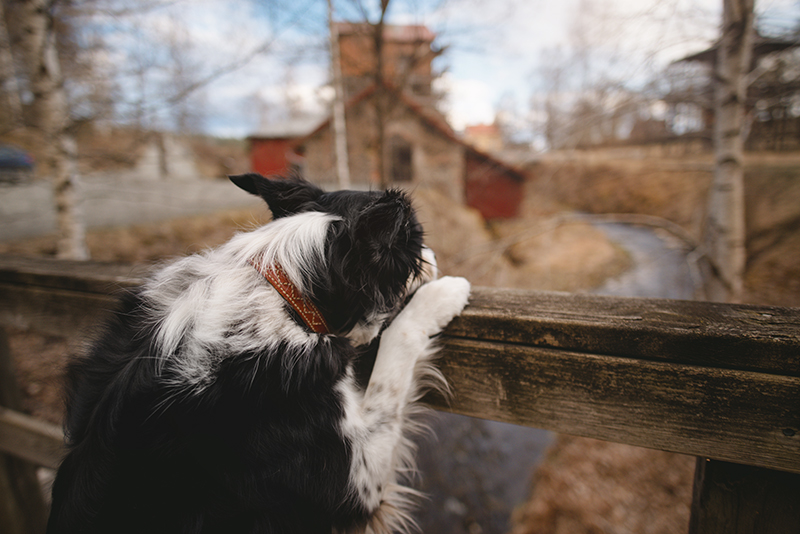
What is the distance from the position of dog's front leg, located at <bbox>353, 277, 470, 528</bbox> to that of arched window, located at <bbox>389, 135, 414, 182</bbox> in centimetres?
1724

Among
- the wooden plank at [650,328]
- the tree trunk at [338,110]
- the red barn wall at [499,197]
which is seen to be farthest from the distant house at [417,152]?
the wooden plank at [650,328]

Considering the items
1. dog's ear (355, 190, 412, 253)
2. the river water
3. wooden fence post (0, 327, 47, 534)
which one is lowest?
the river water

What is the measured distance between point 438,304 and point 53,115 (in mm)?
6580

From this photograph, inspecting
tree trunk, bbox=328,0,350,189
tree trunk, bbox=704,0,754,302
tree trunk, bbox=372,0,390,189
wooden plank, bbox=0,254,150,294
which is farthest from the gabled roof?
wooden plank, bbox=0,254,150,294

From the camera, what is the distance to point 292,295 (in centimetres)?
115

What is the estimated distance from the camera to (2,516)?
2.02 m

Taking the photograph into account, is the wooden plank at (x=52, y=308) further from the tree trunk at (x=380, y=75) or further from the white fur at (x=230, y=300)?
the tree trunk at (x=380, y=75)

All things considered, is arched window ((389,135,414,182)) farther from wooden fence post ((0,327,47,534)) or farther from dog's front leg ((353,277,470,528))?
dog's front leg ((353,277,470,528))

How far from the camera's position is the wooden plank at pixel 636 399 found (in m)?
0.78

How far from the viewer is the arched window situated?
17766mm

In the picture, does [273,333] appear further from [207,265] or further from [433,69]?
[433,69]

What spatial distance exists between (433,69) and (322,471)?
10099 mm

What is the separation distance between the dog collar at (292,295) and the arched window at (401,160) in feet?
56.5

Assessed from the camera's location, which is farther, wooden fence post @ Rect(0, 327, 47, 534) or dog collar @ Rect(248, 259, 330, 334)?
wooden fence post @ Rect(0, 327, 47, 534)
